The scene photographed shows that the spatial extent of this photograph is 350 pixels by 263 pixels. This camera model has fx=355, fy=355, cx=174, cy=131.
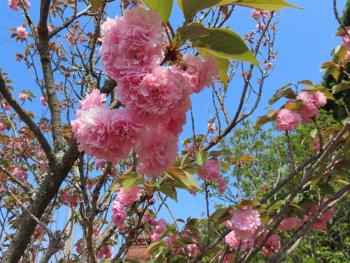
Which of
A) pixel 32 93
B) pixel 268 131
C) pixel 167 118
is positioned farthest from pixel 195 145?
pixel 268 131

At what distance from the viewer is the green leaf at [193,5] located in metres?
0.79

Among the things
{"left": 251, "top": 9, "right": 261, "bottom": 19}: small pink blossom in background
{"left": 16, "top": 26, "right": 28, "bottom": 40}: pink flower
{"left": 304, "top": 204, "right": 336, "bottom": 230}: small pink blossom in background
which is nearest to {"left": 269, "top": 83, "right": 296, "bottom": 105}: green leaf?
{"left": 304, "top": 204, "right": 336, "bottom": 230}: small pink blossom in background

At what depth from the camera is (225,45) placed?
2.72 ft

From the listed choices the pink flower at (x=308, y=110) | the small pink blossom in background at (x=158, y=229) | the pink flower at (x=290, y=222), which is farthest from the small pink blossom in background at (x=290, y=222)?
the small pink blossom in background at (x=158, y=229)

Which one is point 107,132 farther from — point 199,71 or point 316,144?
point 316,144

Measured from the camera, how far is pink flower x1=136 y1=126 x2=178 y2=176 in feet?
2.73

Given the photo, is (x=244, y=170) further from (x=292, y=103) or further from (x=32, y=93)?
(x=292, y=103)

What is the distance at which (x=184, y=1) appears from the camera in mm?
795

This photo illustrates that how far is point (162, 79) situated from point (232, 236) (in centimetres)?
176

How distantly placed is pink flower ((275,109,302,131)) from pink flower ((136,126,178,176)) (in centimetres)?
145

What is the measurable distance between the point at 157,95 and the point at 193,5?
9.2 inches

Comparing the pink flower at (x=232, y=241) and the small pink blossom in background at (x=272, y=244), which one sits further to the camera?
the small pink blossom in background at (x=272, y=244)

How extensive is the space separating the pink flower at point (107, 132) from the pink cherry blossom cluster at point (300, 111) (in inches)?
61.1

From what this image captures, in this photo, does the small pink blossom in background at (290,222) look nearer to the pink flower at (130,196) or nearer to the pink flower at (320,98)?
the pink flower at (320,98)
